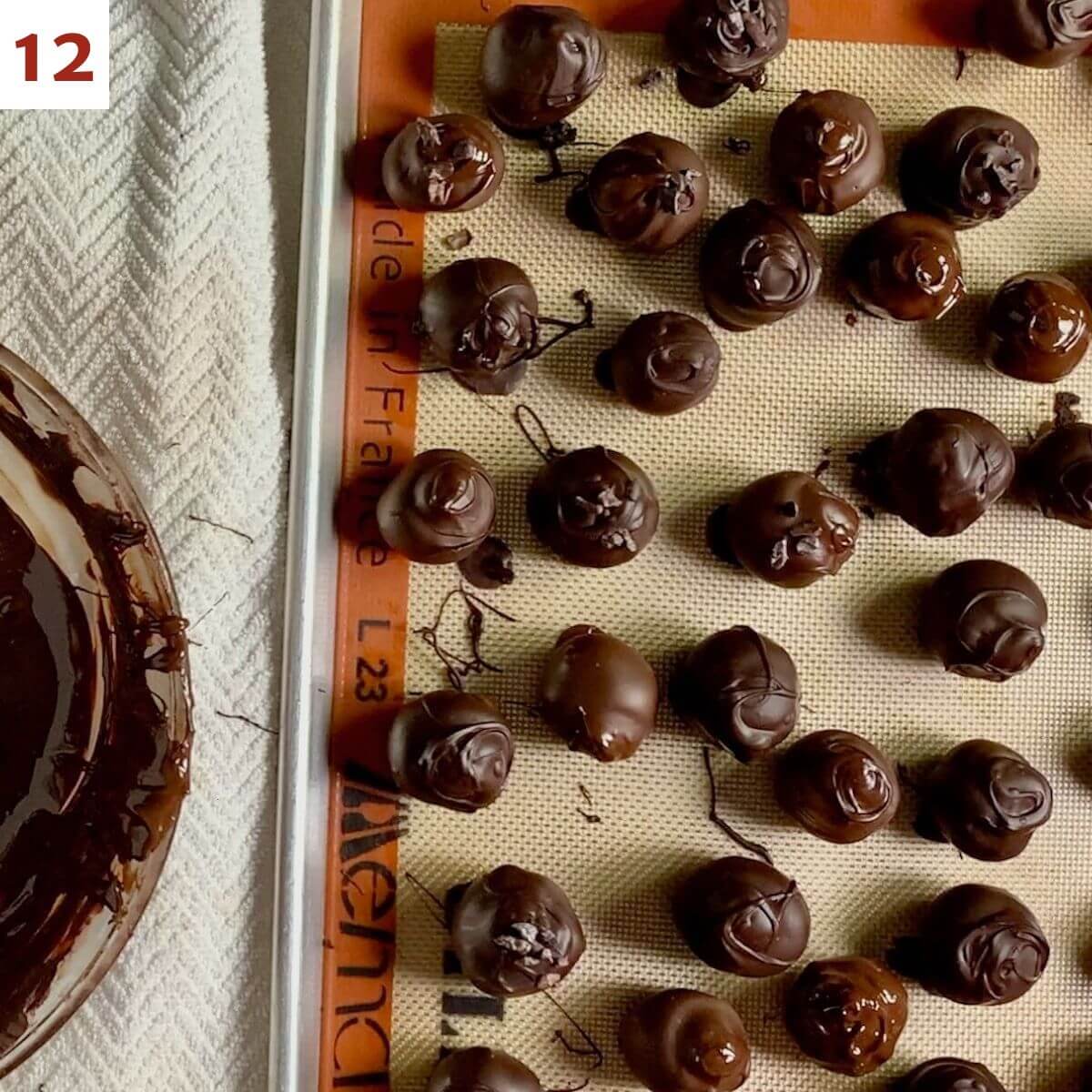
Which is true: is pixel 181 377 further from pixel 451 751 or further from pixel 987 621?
pixel 987 621

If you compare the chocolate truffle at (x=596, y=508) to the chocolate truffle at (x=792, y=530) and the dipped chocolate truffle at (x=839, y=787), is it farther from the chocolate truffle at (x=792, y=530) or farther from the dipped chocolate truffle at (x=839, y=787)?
the dipped chocolate truffle at (x=839, y=787)

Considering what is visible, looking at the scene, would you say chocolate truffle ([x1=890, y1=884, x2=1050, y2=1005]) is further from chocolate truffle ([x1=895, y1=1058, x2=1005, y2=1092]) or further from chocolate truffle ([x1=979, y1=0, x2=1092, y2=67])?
chocolate truffle ([x1=979, y1=0, x2=1092, y2=67])

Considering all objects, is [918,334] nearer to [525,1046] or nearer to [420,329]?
[420,329]

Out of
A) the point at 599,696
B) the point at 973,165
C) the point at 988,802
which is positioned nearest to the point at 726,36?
the point at 973,165

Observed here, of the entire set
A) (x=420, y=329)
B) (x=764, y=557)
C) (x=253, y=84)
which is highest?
(x=253, y=84)

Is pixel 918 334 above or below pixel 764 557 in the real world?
above

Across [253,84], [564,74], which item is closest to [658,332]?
[564,74]
